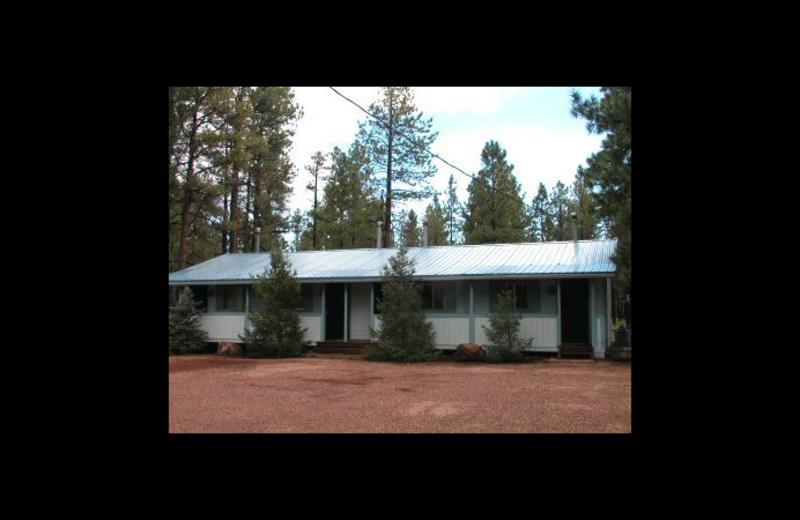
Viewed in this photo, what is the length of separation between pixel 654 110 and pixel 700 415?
1.25 m

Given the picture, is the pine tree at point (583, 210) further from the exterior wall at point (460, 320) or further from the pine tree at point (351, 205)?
the exterior wall at point (460, 320)

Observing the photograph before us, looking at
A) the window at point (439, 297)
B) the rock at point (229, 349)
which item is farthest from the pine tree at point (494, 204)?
the rock at point (229, 349)

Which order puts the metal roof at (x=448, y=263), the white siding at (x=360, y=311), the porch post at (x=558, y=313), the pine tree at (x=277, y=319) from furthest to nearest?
1. the white siding at (x=360, y=311)
2. the pine tree at (x=277, y=319)
3. the metal roof at (x=448, y=263)
4. the porch post at (x=558, y=313)

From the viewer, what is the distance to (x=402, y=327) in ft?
50.9

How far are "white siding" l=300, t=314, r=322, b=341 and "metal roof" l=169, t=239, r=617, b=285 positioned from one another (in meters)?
1.37

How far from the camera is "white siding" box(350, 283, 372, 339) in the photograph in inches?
730

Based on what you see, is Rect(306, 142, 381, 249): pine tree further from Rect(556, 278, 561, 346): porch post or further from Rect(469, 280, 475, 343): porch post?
Rect(556, 278, 561, 346): porch post

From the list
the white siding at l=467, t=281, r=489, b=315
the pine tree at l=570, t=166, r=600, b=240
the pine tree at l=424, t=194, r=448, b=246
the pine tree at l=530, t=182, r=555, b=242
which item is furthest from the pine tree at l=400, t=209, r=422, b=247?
the white siding at l=467, t=281, r=489, b=315

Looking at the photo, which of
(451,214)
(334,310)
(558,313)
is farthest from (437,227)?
(558,313)

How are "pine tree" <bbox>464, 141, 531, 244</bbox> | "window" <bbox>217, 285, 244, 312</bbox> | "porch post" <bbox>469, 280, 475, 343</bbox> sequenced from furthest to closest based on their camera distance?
"pine tree" <bbox>464, 141, 531, 244</bbox>, "window" <bbox>217, 285, 244, 312</bbox>, "porch post" <bbox>469, 280, 475, 343</bbox>

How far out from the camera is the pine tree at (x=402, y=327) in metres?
15.4

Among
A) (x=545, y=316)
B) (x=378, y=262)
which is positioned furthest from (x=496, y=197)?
(x=545, y=316)

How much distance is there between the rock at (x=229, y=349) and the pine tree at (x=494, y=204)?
14.5 m
